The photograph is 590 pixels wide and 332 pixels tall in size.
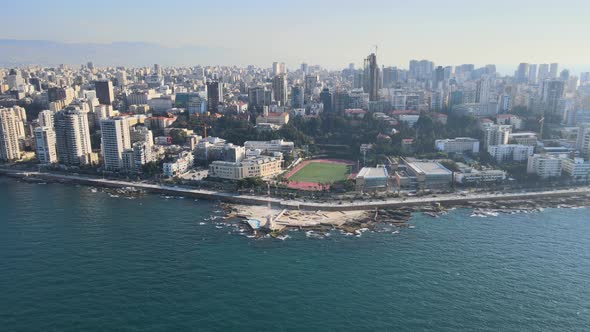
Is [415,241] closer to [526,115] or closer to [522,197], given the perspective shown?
[522,197]

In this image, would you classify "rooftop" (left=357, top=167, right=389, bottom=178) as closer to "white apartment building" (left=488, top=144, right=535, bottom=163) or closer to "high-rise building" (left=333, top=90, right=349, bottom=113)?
"white apartment building" (left=488, top=144, right=535, bottom=163)

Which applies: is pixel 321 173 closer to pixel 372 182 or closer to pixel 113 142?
pixel 372 182

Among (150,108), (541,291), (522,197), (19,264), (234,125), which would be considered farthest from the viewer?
(150,108)

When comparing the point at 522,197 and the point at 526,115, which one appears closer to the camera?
the point at 522,197

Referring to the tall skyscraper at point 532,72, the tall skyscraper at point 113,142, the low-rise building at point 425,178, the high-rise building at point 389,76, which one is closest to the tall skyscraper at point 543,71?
the tall skyscraper at point 532,72

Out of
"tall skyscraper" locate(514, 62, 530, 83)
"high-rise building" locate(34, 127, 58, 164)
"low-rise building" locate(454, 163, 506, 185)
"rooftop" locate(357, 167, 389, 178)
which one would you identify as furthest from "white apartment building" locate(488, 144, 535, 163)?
"tall skyscraper" locate(514, 62, 530, 83)

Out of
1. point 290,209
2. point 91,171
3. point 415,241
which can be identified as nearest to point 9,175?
point 91,171
